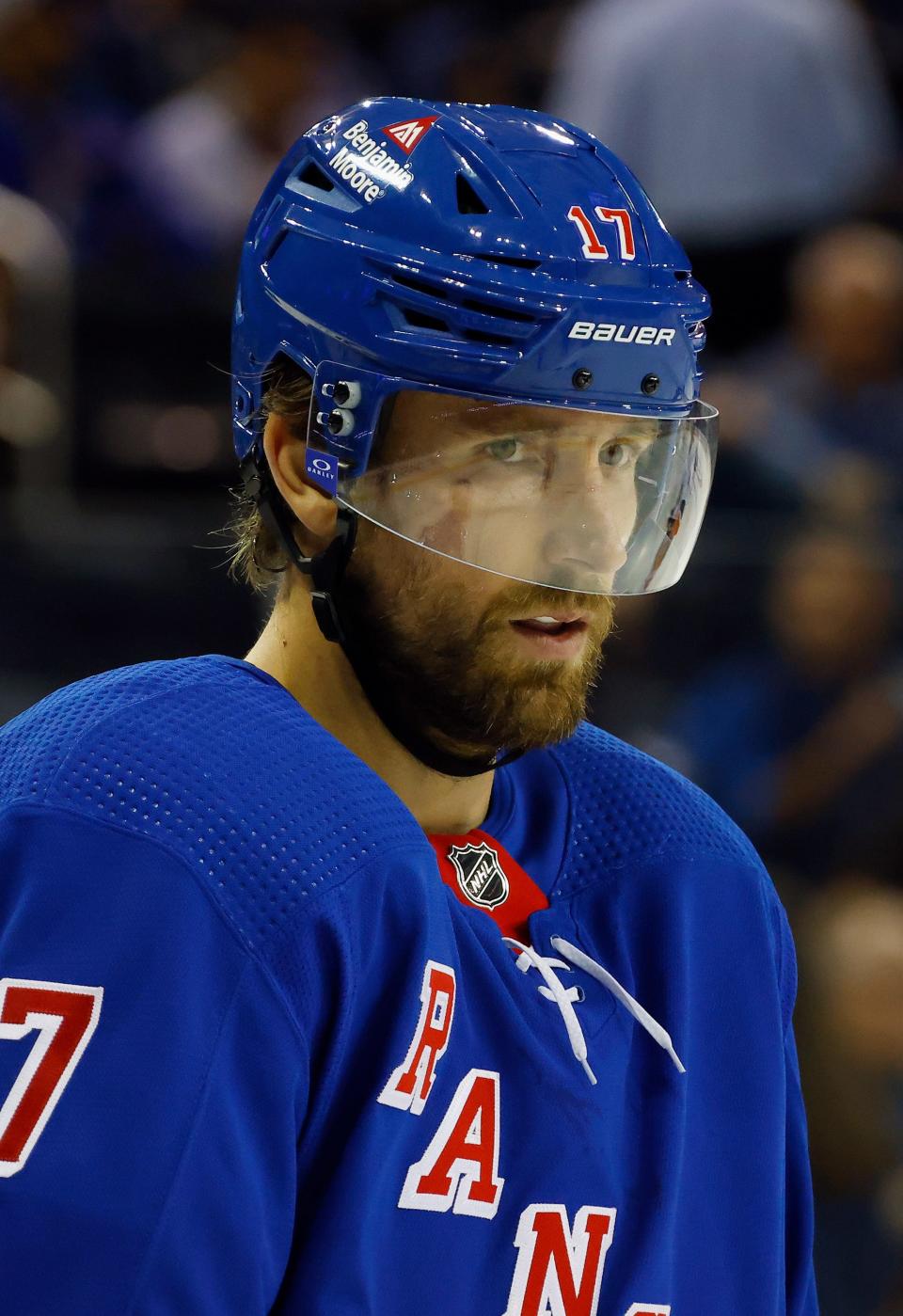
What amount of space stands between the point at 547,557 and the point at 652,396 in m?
0.17

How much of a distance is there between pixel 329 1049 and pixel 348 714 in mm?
355

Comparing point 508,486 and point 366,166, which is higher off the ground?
point 366,166

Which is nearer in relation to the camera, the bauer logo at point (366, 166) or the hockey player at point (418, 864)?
the hockey player at point (418, 864)

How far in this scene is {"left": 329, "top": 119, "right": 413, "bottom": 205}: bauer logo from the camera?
1556 millimetres

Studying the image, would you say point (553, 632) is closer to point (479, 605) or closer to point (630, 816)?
point (479, 605)

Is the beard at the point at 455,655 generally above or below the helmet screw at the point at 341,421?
below

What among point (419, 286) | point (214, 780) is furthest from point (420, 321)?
point (214, 780)

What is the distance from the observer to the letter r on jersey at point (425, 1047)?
1.37 m

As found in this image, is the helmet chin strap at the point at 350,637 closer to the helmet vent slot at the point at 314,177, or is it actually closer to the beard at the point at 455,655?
the beard at the point at 455,655

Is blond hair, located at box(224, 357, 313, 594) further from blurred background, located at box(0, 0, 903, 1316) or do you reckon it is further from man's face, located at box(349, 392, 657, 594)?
blurred background, located at box(0, 0, 903, 1316)

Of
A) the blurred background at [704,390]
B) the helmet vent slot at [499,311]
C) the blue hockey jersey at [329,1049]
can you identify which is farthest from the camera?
the blurred background at [704,390]

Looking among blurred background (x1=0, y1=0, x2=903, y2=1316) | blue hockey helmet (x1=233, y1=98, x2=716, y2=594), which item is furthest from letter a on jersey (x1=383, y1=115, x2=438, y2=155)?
blurred background (x1=0, y1=0, x2=903, y2=1316)

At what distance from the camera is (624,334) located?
1525mm

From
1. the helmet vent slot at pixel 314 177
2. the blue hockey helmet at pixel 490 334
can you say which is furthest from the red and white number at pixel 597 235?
the helmet vent slot at pixel 314 177
